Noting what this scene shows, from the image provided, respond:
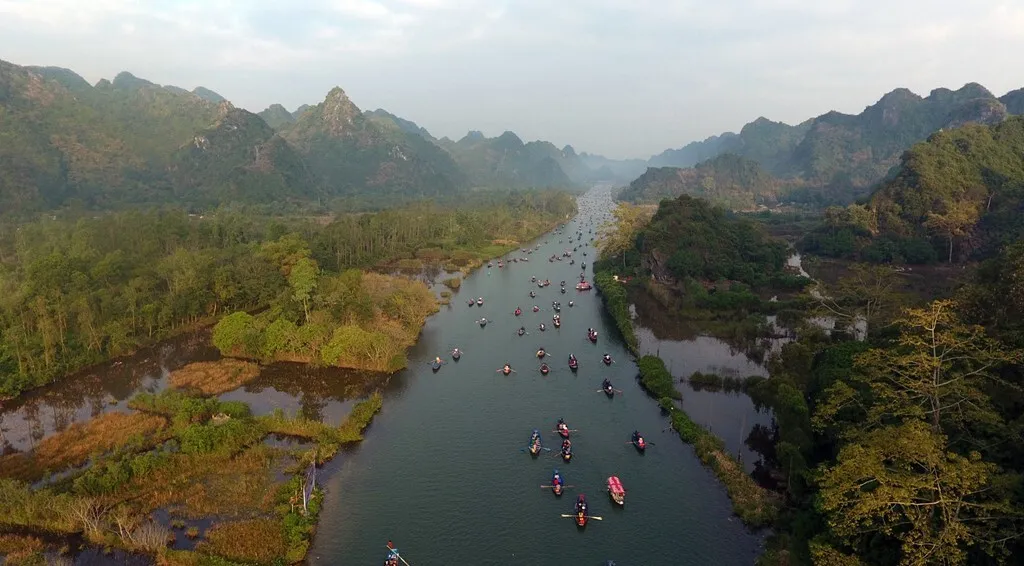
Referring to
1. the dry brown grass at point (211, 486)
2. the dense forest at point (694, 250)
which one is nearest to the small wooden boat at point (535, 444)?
the dry brown grass at point (211, 486)

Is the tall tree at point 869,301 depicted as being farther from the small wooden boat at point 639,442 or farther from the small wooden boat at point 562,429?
the small wooden boat at point 562,429

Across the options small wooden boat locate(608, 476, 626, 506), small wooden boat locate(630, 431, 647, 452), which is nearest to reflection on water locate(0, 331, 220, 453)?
small wooden boat locate(608, 476, 626, 506)

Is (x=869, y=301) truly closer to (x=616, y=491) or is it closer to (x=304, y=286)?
(x=616, y=491)

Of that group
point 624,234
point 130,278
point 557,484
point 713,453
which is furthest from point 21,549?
point 624,234

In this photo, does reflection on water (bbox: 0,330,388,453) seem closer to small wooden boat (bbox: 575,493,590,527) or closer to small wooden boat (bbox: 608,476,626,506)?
small wooden boat (bbox: 575,493,590,527)

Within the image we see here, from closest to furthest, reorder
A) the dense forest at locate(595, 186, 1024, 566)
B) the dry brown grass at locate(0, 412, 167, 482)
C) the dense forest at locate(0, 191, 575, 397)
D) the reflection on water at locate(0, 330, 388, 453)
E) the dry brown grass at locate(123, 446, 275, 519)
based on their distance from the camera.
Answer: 1. the dense forest at locate(595, 186, 1024, 566)
2. the dry brown grass at locate(123, 446, 275, 519)
3. the dry brown grass at locate(0, 412, 167, 482)
4. the reflection on water at locate(0, 330, 388, 453)
5. the dense forest at locate(0, 191, 575, 397)

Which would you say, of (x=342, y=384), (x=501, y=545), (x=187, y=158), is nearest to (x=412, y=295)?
(x=342, y=384)

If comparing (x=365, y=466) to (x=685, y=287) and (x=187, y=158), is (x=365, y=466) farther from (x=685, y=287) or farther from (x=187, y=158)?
(x=187, y=158)
